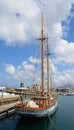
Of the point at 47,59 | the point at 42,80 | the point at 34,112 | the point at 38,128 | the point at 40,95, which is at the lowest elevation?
the point at 38,128

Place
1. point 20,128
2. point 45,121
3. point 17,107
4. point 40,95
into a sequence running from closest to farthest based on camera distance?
point 20,128 → point 17,107 → point 45,121 → point 40,95

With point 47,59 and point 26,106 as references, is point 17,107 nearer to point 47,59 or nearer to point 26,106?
point 26,106

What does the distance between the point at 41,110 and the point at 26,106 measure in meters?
2.78

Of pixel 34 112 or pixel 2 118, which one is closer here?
pixel 34 112

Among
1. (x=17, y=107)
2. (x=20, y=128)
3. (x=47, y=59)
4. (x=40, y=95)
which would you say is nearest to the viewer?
(x=20, y=128)

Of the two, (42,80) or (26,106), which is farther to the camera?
(42,80)

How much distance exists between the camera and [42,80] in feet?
176

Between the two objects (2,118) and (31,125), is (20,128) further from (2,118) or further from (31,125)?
(2,118)

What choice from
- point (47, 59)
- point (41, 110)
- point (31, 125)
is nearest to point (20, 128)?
point (31, 125)

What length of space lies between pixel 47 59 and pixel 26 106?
1369 inches

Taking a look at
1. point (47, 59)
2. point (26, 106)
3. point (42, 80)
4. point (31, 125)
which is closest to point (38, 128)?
point (31, 125)

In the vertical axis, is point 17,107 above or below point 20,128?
above

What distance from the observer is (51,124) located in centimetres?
Answer: 4566

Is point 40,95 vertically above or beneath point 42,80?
beneath
